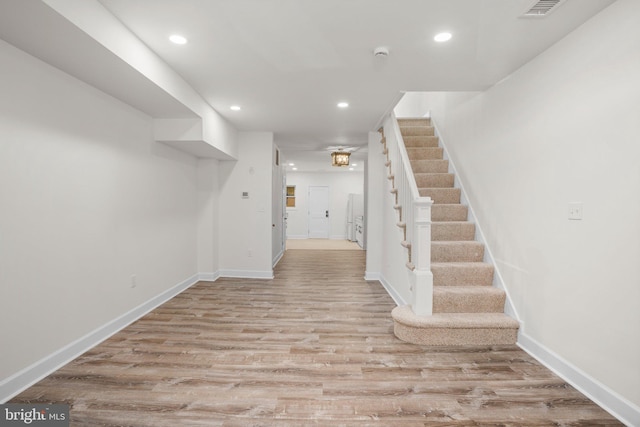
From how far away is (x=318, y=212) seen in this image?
1099cm

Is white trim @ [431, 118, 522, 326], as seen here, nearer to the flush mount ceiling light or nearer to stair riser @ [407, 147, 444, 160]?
stair riser @ [407, 147, 444, 160]

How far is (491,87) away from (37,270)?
4.27m

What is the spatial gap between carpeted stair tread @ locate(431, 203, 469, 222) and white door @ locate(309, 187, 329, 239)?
741 centimetres

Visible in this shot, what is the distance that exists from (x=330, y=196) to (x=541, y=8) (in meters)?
9.18

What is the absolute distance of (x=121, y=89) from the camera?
258 centimetres

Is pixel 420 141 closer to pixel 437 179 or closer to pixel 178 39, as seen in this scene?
pixel 437 179

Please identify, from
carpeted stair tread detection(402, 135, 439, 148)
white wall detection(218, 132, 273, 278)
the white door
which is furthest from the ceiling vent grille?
the white door

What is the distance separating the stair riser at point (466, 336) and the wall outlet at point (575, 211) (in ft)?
3.80

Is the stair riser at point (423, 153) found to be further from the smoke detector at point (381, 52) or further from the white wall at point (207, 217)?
the white wall at point (207, 217)

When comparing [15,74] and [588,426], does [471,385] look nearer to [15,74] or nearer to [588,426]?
[588,426]

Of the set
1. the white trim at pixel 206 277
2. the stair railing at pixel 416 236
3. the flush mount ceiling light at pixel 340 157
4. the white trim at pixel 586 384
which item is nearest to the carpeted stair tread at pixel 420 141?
the stair railing at pixel 416 236

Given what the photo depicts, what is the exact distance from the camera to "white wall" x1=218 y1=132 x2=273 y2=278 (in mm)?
4945

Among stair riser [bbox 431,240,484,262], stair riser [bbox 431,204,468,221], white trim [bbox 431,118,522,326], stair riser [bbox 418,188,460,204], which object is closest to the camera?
white trim [bbox 431,118,522,326]

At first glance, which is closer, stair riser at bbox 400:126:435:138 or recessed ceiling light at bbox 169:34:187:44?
recessed ceiling light at bbox 169:34:187:44
